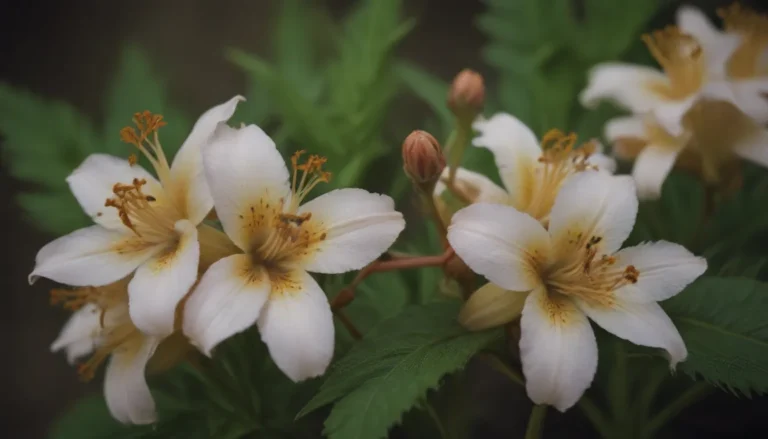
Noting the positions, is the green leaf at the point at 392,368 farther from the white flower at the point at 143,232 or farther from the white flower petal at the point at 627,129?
the white flower petal at the point at 627,129

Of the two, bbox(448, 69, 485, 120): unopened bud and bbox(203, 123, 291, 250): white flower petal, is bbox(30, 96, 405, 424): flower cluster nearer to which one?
bbox(203, 123, 291, 250): white flower petal

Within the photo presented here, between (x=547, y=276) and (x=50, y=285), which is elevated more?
(x=547, y=276)

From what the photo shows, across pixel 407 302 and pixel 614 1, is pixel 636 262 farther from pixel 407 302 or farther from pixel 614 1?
pixel 614 1

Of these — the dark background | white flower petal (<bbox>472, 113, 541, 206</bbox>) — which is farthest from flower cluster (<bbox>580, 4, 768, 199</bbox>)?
the dark background

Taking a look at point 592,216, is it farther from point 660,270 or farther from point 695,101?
point 695,101

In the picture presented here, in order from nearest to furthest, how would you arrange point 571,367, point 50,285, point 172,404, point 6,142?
point 571,367, point 172,404, point 6,142, point 50,285

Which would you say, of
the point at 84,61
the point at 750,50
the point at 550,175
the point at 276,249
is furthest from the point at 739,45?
the point at 84,61

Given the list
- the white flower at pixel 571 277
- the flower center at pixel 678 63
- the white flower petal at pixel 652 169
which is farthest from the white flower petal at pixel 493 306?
the flower center at pixel 678 63

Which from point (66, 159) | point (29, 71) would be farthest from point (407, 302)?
point (29, 71)
